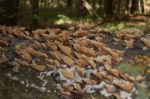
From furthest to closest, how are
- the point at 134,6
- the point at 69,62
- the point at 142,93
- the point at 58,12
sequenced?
the point at 134,6, the point at 58,12, the point at 69,62, the point at 142,93

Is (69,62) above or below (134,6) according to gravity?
above

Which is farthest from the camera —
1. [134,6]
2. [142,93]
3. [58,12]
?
[134,6]

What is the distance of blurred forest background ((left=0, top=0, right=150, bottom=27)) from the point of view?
23.8ft

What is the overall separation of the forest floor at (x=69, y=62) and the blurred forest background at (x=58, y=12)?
2574mm

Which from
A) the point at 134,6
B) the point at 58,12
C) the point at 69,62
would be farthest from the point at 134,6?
the point at 69,62

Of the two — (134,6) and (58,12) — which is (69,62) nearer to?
(58,12)

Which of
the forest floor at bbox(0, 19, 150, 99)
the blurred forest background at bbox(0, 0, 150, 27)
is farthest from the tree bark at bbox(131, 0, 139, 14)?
the forest floor at bbox(0, 19, 150, 99)

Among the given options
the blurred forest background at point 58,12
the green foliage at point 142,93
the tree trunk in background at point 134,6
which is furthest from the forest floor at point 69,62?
the tree trunk in background at point 134,6

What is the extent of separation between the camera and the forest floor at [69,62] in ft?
10.0

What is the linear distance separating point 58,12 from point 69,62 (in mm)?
12701

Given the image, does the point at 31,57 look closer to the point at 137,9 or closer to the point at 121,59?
the point at 121,59

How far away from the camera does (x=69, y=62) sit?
3.31 meters

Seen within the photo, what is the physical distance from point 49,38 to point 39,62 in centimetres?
47

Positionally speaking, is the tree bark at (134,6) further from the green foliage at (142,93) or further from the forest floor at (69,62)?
the green foliage at (142,93)
